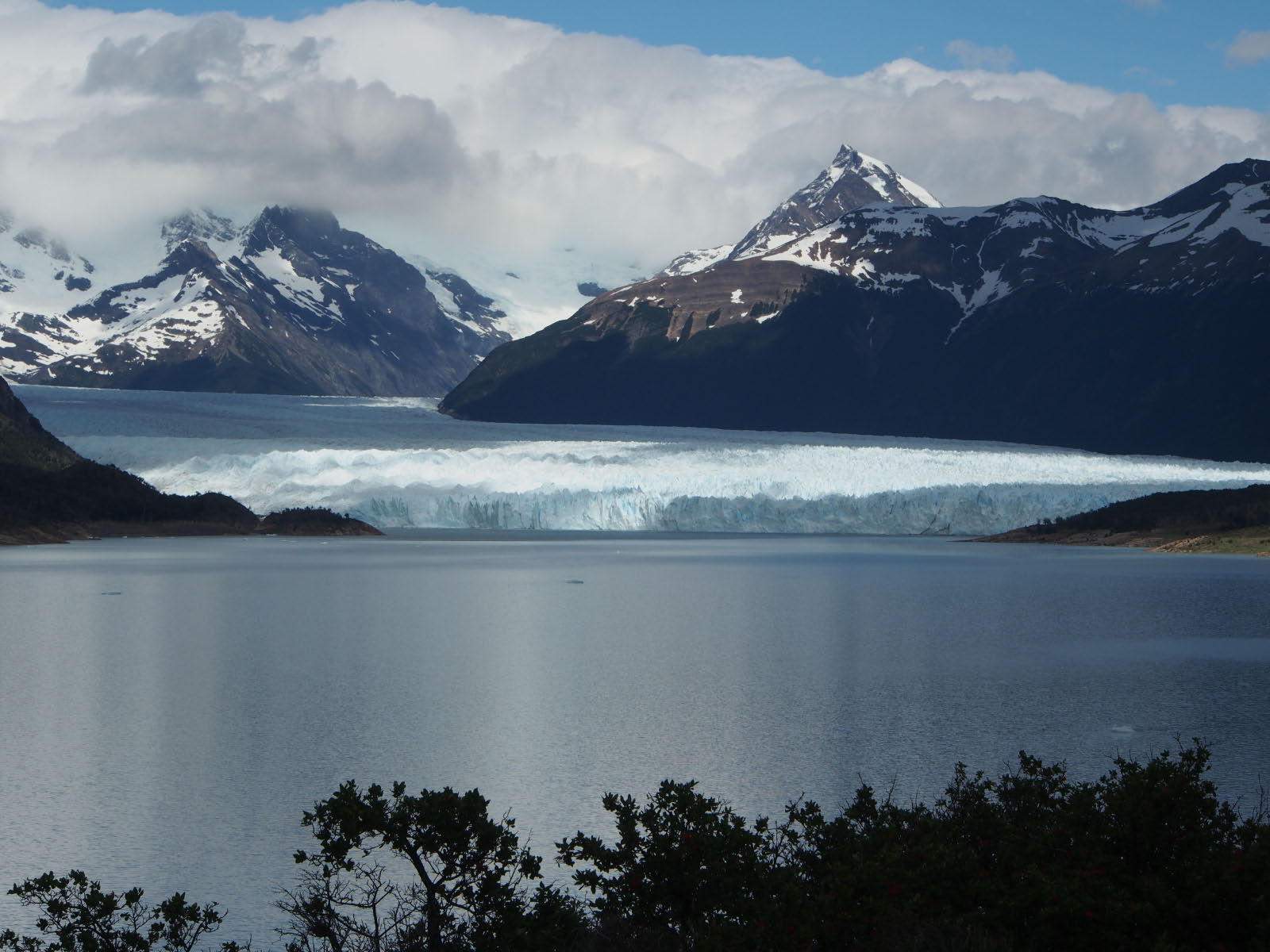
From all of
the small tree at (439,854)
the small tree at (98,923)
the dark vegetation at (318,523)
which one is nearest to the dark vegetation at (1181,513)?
the dark vegetation at (318,523)

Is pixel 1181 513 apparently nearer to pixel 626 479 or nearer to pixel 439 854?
pixel 626 479

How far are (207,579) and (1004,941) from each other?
42.7 m

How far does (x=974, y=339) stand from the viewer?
185 m

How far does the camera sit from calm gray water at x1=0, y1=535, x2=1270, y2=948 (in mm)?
14828

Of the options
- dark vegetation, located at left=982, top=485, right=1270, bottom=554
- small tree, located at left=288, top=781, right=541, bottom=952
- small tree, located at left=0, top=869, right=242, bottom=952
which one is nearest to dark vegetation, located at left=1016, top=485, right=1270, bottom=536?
dark vegetation, located at left=982, top=485, right=1270, bottom=554

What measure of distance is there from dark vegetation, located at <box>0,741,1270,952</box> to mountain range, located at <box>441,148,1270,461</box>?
152 meters

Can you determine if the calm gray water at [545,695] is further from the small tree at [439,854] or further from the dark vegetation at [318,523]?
the dark vegetation at [318,523]

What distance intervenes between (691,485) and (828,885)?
62.4 m

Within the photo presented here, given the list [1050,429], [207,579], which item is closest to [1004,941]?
[207,579]

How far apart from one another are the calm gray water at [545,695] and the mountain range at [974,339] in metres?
125

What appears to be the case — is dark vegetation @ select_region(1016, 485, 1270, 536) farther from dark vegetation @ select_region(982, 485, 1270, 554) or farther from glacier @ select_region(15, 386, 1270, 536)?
glacier @ select_region(15, 386, 1270, 536)

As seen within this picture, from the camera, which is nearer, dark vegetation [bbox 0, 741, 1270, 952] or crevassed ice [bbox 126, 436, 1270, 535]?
dark vegetation [bbox 0, 741, 1270, 952]

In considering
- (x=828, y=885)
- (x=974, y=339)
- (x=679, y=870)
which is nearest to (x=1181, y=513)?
(x=679, y=870)

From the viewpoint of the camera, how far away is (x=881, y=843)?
9.77m
